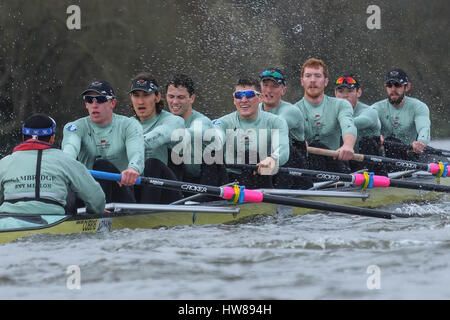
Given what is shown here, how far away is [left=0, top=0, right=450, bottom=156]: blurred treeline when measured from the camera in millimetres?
17984

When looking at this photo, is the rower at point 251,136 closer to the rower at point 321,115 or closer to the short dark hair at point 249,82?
the short dark hair at point 249,82

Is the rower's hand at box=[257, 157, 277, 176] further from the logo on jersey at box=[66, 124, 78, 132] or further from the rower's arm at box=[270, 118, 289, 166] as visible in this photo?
the logo on jersey at box=[66, 124, 78, 132]

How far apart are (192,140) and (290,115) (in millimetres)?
1352

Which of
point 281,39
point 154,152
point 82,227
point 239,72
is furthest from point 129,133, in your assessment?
point 281,39

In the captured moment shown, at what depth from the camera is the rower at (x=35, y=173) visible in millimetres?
5879

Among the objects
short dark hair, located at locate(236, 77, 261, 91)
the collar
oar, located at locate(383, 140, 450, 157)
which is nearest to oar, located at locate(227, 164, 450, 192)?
short dark hair, located at locate(236, 77, 261, 91)

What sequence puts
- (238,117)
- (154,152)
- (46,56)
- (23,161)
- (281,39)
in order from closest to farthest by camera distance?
(23,161)
(154,152)
(238,117)
(46,56)
(281,39)

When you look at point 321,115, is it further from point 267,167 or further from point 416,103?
point 267,167

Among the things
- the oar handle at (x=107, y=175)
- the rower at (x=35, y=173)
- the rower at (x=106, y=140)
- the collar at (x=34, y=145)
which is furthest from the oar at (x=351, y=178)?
the collar at (x=34, y=145)

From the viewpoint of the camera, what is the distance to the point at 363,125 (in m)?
10.1

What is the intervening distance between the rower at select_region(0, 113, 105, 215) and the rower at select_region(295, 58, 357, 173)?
4094mm

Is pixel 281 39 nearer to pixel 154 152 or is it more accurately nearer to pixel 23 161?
pixel 154 152

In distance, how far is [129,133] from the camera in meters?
7.17
